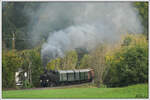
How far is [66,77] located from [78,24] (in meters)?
1.65

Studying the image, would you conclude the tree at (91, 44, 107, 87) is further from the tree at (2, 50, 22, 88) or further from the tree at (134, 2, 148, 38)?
the tree at (2, 50, 22, 88)

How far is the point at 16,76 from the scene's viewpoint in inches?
379

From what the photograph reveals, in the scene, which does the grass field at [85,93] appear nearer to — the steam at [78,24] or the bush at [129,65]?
the bush at [129,65]

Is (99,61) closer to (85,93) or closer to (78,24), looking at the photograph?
(85,93)

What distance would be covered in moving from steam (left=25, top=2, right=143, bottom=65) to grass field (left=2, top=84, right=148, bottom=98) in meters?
1.09

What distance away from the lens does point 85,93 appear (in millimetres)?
9555

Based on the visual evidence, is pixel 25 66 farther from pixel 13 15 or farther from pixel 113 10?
pixel 113 10

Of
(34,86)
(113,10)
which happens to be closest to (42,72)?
(34,86)

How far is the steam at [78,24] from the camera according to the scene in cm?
964

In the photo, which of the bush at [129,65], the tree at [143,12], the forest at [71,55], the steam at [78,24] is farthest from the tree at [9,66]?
the tree at [143,12]

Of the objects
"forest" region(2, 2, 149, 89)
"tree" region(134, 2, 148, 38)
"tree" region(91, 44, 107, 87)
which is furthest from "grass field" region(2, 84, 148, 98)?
"tree" region(134, 2, 148, 38)

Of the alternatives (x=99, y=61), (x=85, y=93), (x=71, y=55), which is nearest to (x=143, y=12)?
(x=99, y=61)

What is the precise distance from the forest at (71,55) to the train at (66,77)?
128 mm

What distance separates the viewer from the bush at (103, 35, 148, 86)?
9.91 m
